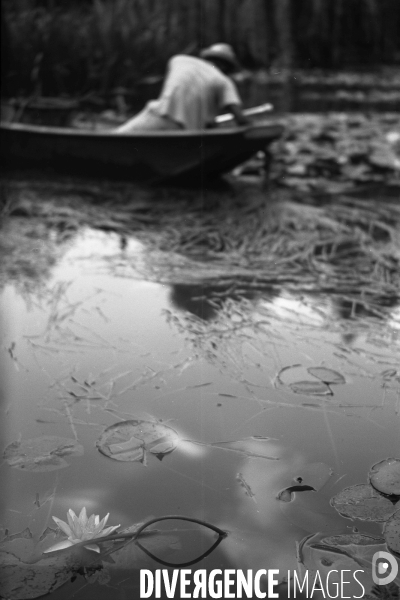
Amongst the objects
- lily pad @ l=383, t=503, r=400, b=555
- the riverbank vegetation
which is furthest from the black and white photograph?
the riverbank vegetation

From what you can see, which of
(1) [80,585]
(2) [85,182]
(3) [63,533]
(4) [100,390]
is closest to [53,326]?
(4) [100,390]

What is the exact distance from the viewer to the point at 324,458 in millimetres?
1623

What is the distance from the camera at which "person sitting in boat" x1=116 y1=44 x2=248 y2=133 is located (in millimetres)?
4535

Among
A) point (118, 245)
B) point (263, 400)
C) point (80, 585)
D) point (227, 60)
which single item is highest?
point (227, 60)

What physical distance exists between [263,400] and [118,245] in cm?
159

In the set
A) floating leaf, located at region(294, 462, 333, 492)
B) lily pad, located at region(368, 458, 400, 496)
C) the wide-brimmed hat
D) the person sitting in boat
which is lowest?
floating leaf, located at region(294, 462, 333, 492)

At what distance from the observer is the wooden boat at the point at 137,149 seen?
4230mm

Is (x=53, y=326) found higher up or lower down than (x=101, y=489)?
higher up

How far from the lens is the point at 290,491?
1.49 meters

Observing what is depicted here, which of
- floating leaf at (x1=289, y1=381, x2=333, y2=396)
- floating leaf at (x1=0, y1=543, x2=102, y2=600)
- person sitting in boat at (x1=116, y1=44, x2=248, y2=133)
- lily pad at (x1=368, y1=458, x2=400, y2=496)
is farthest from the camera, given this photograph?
person sitting in boat at (x1=116, y1=44, x2=248, y2=133)

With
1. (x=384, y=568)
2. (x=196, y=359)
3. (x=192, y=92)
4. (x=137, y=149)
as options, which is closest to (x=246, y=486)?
(x=384, y=568)

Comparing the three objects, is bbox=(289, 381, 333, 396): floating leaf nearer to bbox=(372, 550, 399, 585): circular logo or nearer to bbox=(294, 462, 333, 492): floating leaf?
bbox=(294, 462, 333, 492): floating leaf

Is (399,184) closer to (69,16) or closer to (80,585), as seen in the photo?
(80,585)

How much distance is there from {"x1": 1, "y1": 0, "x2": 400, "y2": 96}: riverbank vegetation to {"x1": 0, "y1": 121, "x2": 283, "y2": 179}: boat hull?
183cm
